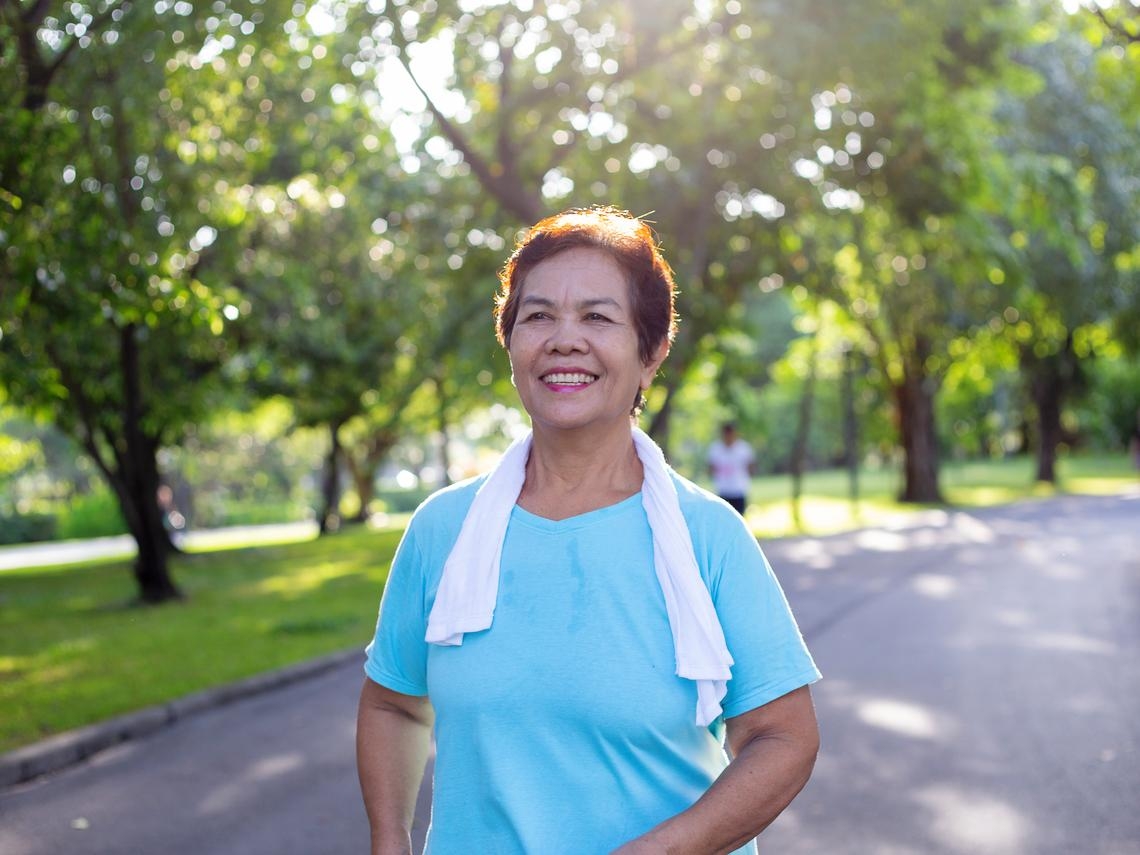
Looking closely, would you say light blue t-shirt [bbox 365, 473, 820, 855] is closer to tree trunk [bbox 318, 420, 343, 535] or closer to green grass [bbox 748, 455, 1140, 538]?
green grass [bbox 748, 455, 1140, 538]

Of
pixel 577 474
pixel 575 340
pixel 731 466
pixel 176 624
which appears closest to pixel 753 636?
pixel 577 474

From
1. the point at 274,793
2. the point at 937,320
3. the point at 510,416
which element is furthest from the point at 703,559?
the point at 510,416

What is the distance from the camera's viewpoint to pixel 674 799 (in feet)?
7.61

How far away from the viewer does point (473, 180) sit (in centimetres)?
2109

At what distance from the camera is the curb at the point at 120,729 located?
332 inches

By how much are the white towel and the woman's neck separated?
38 millimetres

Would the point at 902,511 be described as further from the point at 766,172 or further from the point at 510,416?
the point at 766,172

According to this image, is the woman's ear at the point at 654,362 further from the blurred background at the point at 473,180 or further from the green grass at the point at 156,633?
the green grass at the point at 156,633

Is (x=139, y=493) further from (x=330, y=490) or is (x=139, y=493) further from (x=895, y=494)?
(x=895, y=494)

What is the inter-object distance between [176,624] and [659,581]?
14.3m

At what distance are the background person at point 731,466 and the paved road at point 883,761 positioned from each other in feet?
15.4

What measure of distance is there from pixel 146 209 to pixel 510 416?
29.5 m

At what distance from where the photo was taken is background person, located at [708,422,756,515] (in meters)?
19.4

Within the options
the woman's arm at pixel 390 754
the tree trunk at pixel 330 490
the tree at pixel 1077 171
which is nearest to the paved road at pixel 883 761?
the woman's arm at pixel 390 754
